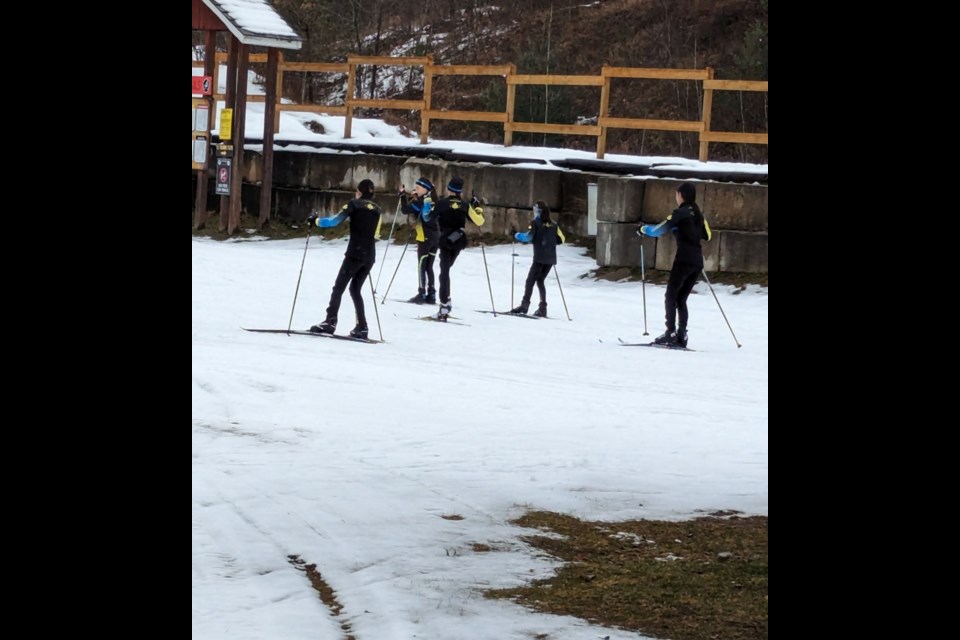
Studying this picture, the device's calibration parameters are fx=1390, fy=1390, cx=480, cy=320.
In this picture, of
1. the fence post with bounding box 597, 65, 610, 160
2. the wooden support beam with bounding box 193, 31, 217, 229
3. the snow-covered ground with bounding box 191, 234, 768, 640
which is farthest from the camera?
the wooden support beam with bounding box 193, 31, 217, 229

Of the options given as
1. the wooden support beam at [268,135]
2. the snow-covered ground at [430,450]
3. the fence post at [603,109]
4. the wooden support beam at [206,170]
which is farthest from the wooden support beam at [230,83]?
the snow-covered ground at [430,450]

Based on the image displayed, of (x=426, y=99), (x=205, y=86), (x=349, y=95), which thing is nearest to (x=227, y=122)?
(x=205, y=86)

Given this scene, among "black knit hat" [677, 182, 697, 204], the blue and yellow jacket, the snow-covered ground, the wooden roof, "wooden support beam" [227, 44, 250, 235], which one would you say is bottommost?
the snow-covered ground

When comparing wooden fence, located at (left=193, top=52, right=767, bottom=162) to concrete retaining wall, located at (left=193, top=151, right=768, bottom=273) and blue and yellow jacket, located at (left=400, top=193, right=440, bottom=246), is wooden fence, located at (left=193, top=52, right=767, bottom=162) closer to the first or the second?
concrete retaining wall, located at (left=193, top=151, right=768, bottom=273)

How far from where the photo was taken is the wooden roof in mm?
21719

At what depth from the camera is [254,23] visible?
869 inches

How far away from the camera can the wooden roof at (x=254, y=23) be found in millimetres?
21719

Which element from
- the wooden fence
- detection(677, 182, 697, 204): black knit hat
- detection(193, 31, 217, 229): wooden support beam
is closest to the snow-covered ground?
detection(677, 182, 697, 204): black knit hat

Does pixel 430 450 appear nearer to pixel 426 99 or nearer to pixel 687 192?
pixel 687 192
